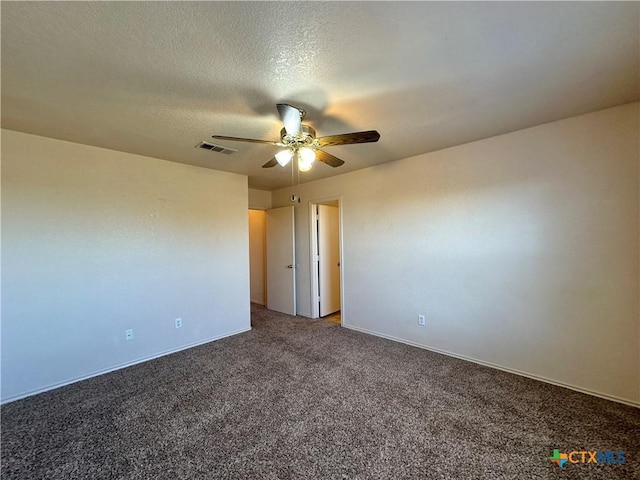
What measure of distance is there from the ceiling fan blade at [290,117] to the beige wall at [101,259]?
7.33ft

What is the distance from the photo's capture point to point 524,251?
2576 mm

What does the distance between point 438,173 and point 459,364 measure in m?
2.21

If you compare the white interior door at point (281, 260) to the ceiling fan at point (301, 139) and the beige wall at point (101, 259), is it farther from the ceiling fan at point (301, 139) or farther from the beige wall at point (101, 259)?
the ceiling fan at point (301, 139)

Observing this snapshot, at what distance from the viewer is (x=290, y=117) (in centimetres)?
181

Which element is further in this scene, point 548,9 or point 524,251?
point 524,251

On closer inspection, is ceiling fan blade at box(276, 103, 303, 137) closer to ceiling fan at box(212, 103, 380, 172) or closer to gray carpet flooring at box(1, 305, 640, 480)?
ceiling fan at box(212, 103, 380, 172)

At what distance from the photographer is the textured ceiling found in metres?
1.26

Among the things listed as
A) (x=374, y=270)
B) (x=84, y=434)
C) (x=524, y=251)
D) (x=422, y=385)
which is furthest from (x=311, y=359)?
(x=524, y=251)

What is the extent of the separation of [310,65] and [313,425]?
2.49m

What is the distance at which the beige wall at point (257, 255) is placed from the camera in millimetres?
5793

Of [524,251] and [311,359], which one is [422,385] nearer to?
[311,359]

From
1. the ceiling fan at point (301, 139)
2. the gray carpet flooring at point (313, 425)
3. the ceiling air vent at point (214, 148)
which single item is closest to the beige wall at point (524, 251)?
the gray carpet flooring at point (313, 425)

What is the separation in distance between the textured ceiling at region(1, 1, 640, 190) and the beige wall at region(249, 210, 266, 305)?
342 cm

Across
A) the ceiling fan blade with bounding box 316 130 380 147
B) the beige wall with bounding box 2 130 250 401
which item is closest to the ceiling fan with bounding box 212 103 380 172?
the ceiling fan blade with bounding box 316 130 380 147
